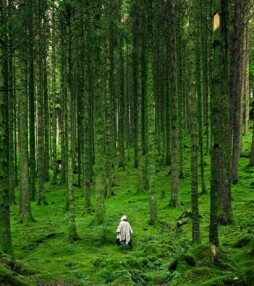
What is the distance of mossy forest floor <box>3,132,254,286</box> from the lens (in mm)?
7898

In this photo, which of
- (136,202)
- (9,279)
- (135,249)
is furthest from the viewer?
(136,202)

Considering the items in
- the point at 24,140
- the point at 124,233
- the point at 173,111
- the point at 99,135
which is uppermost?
the point at 173,111

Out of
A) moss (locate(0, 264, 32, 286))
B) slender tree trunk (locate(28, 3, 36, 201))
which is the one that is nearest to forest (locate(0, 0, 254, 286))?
moss (locate(0, 264, 32, 286))

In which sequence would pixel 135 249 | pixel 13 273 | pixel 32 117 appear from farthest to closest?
pixel 32 117 → pixel 135 249 → pixel 13 273

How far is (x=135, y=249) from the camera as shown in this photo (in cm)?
1303

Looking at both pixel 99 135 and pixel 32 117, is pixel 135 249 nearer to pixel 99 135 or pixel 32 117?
pixel 99 135

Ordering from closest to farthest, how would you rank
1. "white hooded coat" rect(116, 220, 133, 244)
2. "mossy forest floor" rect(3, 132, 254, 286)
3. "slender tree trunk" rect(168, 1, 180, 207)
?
1. "mossy forest floor" rect(3, 132, 254, 286)
2. "white hooded coat" rect(116, 220, 133, 244)
3. "slender tree trunk" rect(168, 1, 180, 207)

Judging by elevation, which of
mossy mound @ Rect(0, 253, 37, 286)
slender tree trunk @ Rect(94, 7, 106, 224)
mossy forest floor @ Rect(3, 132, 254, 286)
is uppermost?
slender tree trunk @ Rect(94, 7, 106, 224)

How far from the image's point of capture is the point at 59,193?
27.5 meters

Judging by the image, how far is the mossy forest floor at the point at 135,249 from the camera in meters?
7.90

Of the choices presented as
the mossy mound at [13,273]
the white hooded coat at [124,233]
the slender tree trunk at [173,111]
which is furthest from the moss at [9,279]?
the slender tree trunk at [173,111]

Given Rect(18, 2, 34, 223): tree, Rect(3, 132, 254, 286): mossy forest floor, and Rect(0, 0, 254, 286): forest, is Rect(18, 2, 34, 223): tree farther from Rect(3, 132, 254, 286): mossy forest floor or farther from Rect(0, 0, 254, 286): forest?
Rect(3, 132, 254, 286): mossy forest floor

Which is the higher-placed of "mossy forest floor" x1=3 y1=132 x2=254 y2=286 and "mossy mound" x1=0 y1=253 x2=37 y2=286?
"mossy mound" x1=0 y1=253 x2=37 y2=286

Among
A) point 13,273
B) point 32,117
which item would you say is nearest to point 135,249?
point 13,273
